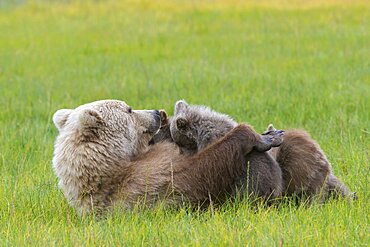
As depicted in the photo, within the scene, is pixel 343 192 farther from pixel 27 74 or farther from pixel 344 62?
pixel 27 74

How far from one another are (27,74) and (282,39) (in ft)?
16.4

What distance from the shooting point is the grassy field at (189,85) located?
5449 millimetres

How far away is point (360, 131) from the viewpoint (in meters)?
8.58

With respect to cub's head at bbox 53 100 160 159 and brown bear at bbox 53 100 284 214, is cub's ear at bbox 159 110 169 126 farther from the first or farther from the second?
brown bear at bbox 53 100 284 214

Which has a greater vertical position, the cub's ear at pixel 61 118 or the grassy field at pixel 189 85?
the cub's ear at pixel 61 118

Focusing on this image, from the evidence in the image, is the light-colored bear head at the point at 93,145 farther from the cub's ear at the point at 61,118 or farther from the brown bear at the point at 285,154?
the brown bear at the point at 285,154

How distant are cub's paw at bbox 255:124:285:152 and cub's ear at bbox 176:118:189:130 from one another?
2.34ft

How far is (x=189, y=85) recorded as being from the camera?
11688 mm

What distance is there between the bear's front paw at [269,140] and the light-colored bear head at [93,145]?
0.99 meters

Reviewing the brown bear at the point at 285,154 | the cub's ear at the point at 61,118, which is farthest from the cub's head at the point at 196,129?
the cub's ear at the point at 61,118

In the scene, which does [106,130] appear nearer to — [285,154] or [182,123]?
[182,123]

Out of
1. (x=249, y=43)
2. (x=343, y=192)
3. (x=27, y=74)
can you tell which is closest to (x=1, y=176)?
(x=343, y=192)

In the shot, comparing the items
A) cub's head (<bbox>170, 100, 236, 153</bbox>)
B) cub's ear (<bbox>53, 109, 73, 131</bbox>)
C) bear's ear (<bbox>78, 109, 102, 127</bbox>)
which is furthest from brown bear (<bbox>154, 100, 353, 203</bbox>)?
cub's ear (<bbox>53, 109, 73, 131</bbox>)

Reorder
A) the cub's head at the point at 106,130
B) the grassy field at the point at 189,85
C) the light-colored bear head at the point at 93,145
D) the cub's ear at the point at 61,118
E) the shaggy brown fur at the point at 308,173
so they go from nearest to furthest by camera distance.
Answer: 1. the grassy field at the point at 189,85
2. the light-colored bear head at the point at 93,145
3. the cub's head at the point at 106,130
4. the shaggy brown fur at the point at 308,173
5. the cub's ear at the point at 61,118
